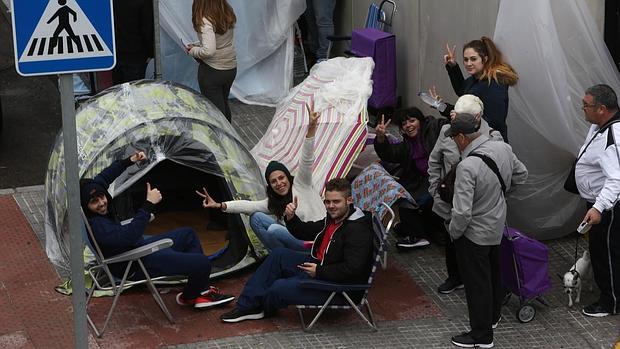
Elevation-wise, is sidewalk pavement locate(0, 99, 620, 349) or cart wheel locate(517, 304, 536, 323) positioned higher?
cart wheel locate(517, 304, 536, 323)

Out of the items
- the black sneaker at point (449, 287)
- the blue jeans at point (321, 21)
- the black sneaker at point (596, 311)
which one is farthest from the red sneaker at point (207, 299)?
the blue jeans at point (321, 21)

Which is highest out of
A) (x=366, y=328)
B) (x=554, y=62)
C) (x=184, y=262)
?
(x=554, y=62)

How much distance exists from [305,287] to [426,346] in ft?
3.11

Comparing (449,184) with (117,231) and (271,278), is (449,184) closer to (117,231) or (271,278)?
(271,278)

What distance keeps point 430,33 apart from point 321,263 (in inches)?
170

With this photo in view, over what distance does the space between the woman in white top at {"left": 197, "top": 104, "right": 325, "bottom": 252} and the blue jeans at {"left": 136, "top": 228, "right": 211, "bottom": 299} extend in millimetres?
336

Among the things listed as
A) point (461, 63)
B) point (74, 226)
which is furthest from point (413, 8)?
point (74, 226)

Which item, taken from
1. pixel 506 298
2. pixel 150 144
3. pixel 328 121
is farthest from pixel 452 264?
pixel 150 144

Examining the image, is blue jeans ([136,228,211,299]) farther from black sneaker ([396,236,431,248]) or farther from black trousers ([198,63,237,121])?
black trousers ([198,63,237,121])

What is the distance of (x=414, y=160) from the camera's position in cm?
958

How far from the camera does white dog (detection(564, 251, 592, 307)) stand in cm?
855

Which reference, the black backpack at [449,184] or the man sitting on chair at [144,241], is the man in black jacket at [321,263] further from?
the black backpack at [449,184]

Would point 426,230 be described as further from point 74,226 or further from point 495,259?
point 74,226

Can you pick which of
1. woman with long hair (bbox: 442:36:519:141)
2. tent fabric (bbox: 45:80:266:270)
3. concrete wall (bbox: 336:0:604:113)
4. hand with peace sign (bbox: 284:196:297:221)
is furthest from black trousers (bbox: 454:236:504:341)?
concrete wall (bbox: 336:0:604:113)
